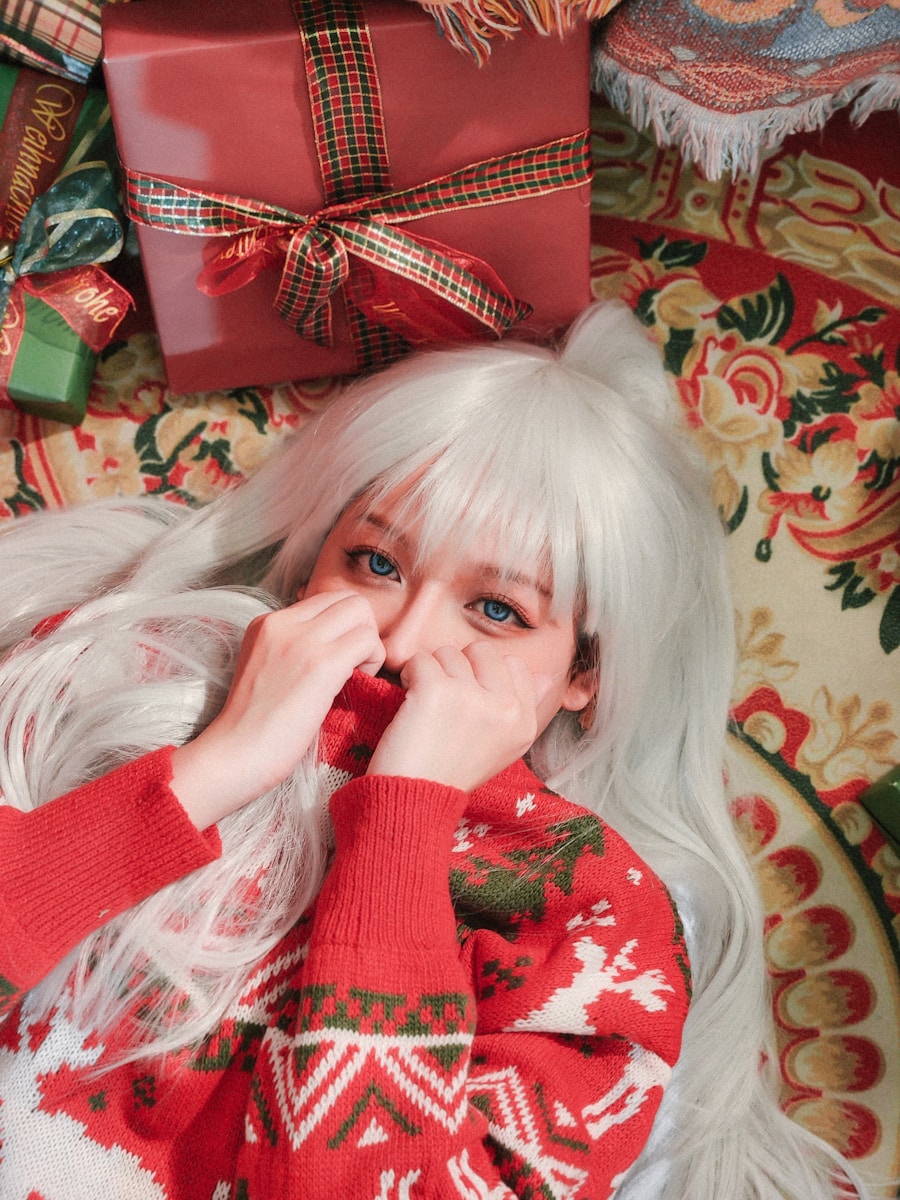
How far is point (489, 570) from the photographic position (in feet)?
3.73

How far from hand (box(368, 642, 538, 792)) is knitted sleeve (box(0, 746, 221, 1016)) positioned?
0.65 ft

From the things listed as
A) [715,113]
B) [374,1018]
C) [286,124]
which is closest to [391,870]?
[374,1018]

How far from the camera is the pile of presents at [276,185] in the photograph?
120cm

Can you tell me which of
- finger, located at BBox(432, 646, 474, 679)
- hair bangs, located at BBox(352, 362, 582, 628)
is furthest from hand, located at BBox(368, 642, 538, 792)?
hair bangs, located at BBox(352, 362, 582, 628)

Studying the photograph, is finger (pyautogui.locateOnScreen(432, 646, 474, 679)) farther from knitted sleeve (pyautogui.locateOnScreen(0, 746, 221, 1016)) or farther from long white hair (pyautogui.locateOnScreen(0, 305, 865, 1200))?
knitted sleeve (pyautogui.locateOnScreen(0, 746, 221, 1016))

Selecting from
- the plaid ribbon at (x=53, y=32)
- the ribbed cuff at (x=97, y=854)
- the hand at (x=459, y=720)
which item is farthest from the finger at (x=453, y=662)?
the plaid ribbon at (x=53, y=32)

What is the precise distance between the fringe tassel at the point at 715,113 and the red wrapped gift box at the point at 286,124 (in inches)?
4.1

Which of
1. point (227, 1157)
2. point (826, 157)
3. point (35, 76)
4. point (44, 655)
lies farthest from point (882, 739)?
point (35, 76)

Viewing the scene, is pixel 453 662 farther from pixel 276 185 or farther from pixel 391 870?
pixel 276 185

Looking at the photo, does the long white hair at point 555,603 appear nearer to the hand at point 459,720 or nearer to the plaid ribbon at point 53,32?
the hand at point 459,720

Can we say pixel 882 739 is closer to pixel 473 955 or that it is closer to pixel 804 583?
pixel 804 583

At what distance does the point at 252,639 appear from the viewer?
1121 mm

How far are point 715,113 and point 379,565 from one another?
2.27 ft

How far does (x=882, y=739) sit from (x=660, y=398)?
538 millimetres
